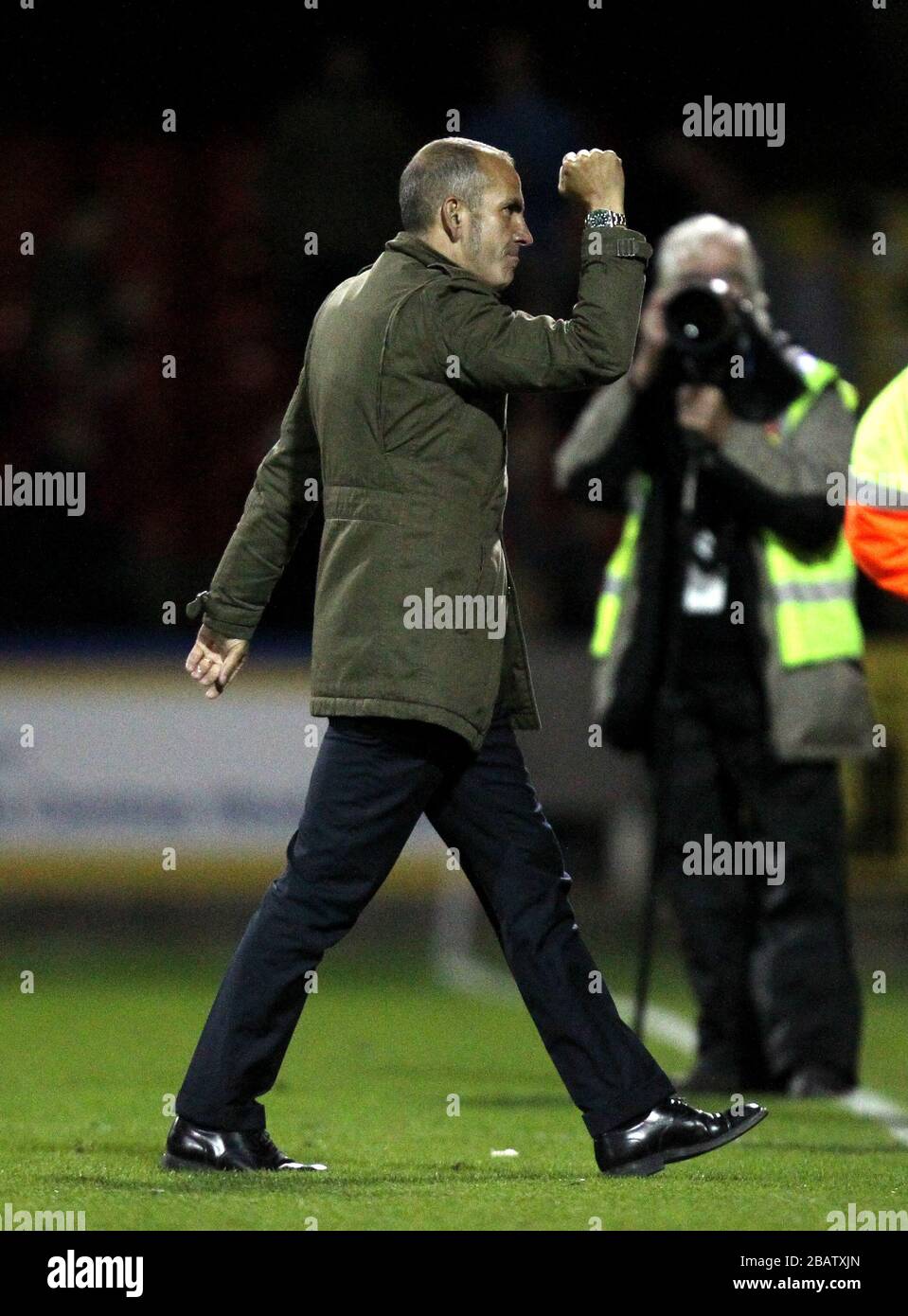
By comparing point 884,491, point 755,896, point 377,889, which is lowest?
point 755,896

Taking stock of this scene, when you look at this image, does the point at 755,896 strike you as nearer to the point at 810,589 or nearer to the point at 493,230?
the point at 810,589

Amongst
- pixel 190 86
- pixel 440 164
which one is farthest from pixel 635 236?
pixel 190 86

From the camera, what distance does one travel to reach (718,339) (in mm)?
7863

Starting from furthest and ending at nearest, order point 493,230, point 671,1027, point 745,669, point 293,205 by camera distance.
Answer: point 293,205 → point 671,1027 → point 745,669 → point 493,230

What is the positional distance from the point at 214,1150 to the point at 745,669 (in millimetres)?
3047

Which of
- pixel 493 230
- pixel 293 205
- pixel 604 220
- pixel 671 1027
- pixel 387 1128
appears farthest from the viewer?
pixel 293 205

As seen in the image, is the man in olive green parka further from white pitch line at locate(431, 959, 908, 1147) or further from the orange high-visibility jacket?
white pitch line at locate(431, 959, 908, 1147)

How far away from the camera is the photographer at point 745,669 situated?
26.0ft

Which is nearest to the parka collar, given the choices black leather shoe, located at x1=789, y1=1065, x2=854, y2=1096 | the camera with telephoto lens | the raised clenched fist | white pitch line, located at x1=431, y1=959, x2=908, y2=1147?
the raised clenched fist

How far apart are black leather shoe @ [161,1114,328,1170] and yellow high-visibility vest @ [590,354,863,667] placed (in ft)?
9.58

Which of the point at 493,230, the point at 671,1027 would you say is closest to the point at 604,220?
the point at 493,230

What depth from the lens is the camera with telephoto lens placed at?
25.9ft

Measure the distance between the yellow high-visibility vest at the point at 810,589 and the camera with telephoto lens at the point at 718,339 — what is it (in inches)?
5.4

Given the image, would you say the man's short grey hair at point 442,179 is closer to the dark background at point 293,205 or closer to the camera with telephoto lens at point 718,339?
the camera with telephoto lens at point 718,339
